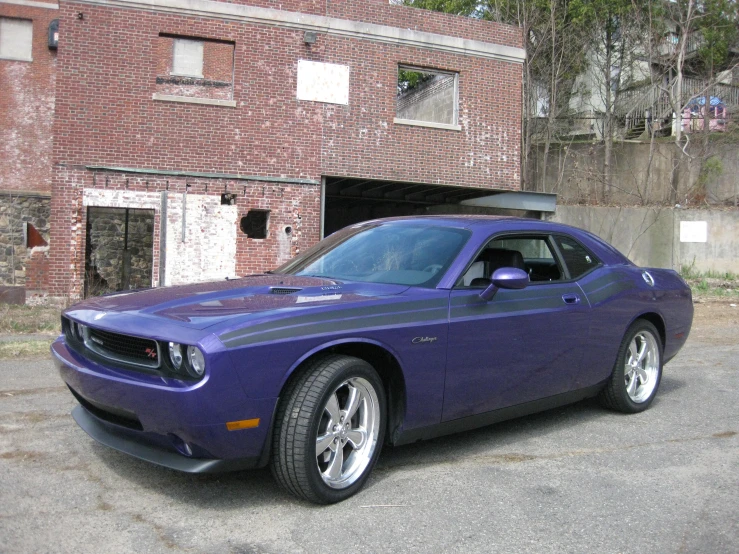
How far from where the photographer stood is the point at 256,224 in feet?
51.5

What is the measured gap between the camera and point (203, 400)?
343 centimetres

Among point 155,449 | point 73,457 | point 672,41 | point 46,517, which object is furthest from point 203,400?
point 672,41

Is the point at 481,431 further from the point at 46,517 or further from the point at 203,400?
the point at 46,517

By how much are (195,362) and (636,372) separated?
3.89 m

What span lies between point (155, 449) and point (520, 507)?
1.88 meters

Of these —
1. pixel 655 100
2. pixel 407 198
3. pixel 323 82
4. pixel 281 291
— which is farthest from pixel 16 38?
pixel 281 291

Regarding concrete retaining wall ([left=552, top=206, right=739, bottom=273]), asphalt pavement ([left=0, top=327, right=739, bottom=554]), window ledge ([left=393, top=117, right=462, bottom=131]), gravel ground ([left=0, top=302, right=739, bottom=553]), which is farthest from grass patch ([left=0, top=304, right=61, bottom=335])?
concrete retaining wall ([left=552, top=206, right=739, bottom=273])

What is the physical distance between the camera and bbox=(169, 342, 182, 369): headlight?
3.53 metres

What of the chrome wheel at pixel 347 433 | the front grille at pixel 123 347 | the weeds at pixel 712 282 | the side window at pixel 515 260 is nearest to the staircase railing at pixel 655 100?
the weeds at pixel 712 282

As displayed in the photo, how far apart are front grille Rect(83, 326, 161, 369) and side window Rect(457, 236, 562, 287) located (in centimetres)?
189

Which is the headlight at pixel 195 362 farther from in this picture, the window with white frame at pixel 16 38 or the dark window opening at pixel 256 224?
the window with white frame at pixel 16 38

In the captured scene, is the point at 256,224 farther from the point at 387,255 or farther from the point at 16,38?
the point at 16,38

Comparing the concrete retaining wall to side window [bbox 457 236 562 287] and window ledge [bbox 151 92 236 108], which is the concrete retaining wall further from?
side window [bbox 457 236 562 287]

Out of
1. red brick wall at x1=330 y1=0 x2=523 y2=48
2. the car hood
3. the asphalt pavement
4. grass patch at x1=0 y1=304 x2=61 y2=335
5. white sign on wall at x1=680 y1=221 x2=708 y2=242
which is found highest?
red brick wall at x1=330 y1=0 x2=523 y2=48
